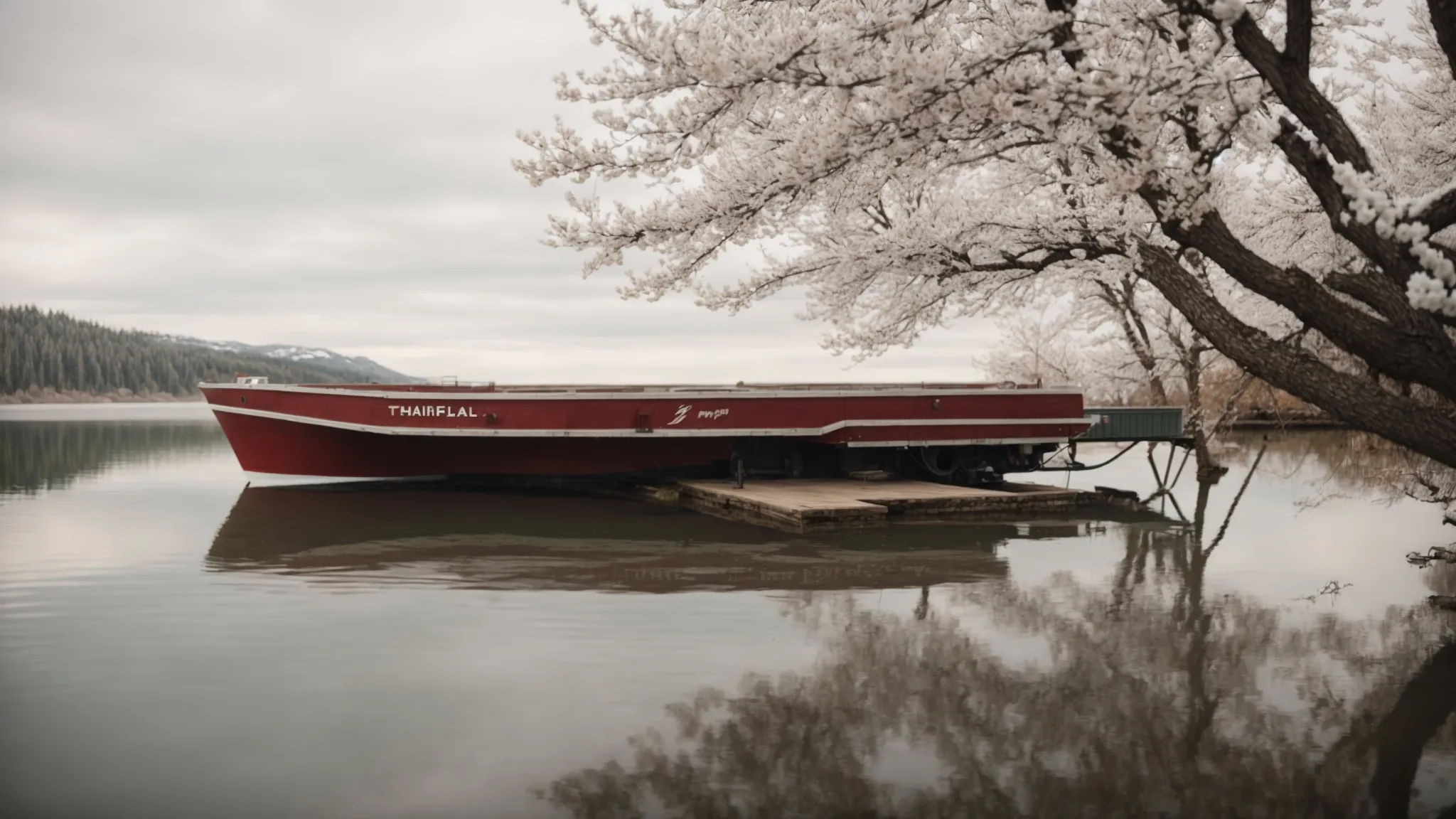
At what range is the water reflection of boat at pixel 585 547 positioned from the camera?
32.9 ft

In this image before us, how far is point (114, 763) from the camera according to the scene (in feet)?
16.7

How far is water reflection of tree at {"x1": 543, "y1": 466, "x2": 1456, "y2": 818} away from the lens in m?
4.70

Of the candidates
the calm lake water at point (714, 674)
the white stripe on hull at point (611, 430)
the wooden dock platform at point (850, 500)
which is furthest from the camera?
the white stripe on hull at point (611, 430)

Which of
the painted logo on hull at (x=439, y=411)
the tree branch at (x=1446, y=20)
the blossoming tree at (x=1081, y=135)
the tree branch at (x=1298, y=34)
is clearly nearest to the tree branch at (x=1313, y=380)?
the blossoming tree at (x=1081, y=135)

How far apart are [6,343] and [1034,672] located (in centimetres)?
13010

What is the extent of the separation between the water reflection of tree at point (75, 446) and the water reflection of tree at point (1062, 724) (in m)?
17.8

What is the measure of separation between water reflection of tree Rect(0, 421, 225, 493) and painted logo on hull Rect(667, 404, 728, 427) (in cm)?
1159

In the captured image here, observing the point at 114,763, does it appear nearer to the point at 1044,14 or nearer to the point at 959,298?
the point at 1044,14

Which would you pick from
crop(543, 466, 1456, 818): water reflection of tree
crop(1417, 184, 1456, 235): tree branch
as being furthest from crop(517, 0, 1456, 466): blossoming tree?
crop(543, 466, 1456, 818): water reflection of tree

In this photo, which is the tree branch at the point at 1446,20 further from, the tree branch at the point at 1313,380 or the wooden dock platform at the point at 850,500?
the wooden dock platform at the point at 850,500

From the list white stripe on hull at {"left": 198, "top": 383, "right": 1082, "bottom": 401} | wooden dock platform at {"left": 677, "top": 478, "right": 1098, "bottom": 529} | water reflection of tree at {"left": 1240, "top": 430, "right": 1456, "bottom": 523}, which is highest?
white stripe on hull at {"left": 198, "top": 383, "right": 1082, "bottom": 401}

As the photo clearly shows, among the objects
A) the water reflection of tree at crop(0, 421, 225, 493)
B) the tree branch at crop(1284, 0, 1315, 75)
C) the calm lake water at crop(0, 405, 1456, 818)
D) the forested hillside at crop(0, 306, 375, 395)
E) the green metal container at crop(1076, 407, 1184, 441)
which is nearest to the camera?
the calm lake water at crop(0, 405, 1456, 818)

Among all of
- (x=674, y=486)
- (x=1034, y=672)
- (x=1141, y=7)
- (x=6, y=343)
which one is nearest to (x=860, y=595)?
(x=1034, y=672)

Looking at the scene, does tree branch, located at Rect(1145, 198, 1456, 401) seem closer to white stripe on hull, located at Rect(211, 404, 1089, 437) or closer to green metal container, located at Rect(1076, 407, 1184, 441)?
white stripe on hull, located at Rect(211, 404, 1089, 437)
